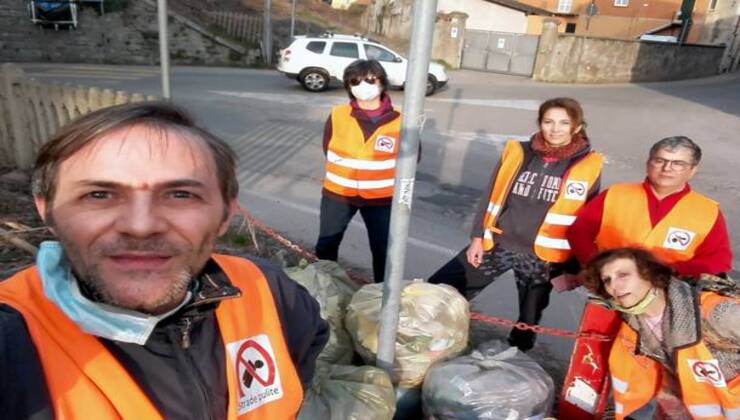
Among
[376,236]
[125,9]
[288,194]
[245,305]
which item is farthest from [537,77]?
[245,305]

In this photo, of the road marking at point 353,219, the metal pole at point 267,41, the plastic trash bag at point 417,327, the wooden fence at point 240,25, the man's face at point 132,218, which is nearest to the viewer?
the man's face at point 132,218

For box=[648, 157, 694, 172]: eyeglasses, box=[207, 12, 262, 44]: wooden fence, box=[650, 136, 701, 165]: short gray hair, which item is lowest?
box=[648, 157, 694, 172]: eyeglasses

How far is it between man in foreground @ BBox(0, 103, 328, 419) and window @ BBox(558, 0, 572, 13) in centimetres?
4075

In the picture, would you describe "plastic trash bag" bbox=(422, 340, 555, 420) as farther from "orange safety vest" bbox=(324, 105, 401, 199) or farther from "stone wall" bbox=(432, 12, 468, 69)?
"stone wall" bbox=(432, 12, 468, 69)

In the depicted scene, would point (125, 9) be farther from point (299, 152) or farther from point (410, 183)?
point (410, 183)

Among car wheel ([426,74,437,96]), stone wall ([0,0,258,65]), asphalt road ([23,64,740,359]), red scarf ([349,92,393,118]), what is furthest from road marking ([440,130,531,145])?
stone wall ([0,0,258,65])

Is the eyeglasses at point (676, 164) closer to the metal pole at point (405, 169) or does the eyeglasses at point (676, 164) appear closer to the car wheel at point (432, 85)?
the metal pole at point (405, 169)

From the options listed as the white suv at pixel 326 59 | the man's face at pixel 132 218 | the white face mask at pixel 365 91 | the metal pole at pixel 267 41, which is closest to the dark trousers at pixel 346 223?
the white face mask at pixel 365 91

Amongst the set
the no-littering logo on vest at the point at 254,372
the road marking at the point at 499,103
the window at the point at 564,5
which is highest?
the window at the point at 564,5

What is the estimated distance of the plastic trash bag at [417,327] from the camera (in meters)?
2.42

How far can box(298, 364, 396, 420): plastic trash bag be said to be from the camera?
6.54ft

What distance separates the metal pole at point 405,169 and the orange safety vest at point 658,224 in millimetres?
1118

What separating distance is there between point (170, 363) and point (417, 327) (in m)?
1.52

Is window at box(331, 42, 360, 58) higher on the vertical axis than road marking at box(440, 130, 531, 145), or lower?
higher
